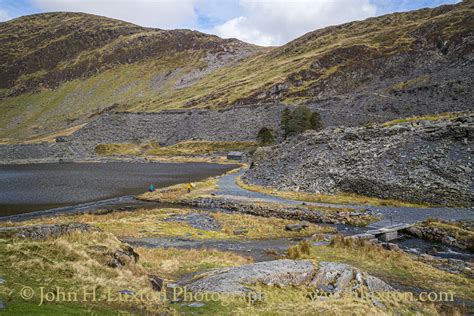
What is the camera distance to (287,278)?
52.3ft

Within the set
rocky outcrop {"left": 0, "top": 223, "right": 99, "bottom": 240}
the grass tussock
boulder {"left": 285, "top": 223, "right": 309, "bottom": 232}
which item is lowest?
the grass tussock

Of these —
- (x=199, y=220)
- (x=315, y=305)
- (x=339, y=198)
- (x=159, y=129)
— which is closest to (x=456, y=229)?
(x=339, y=198)

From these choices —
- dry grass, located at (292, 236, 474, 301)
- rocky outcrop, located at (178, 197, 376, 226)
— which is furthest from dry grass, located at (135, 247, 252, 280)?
rocky outcrop, located at (178, 197, 376, 226)

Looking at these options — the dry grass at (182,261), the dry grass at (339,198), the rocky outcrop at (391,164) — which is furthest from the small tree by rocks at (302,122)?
the dry grass at (182,261)

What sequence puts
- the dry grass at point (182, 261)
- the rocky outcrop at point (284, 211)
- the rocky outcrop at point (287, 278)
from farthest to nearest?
the rocky outcrop at point (284, 211) → the dry grass at point (182, 261) → the rocky outcrop at point (287, 278)

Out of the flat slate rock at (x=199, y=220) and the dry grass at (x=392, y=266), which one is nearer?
the dry grass at (x=392, y=266)

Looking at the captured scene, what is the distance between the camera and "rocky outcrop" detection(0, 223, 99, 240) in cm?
1695

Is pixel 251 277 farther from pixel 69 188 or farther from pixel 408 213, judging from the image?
pixel 69 188

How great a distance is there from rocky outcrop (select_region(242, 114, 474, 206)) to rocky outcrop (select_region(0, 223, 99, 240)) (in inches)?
1489

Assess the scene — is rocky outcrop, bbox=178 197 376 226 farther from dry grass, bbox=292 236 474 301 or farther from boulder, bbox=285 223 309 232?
dry grass, bbox=292 236 474 301

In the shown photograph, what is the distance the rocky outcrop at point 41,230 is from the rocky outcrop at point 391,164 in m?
37.8

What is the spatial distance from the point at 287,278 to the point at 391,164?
3699 cm

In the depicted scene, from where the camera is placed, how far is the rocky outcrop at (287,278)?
49.6 feet

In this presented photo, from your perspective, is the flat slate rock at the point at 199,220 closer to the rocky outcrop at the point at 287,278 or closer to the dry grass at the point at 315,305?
the rocky outcrop at the point at 287,278
